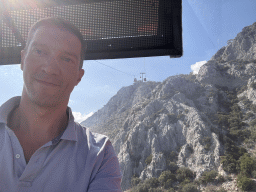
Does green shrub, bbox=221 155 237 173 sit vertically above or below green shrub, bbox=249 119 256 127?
below

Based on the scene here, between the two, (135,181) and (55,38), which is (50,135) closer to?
(55,38)

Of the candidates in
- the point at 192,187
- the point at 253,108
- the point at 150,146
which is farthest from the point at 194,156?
the point at 253,108

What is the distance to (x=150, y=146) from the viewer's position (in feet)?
109

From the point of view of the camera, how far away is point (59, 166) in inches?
43.8

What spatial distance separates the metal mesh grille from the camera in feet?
4.45

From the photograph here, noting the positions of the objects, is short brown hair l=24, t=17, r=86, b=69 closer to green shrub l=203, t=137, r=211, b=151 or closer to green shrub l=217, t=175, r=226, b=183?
green shrub l=217, t=175, r=226, b=183

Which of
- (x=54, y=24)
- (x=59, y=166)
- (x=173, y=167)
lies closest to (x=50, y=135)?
(x=59, y=166)

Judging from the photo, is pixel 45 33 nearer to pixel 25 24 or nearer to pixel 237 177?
pixel 25 24

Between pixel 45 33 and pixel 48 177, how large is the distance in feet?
3.41

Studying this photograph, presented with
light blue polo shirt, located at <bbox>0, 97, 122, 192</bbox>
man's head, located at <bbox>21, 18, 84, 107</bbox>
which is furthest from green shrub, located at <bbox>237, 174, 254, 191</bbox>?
man's head, located at <bbox>21, 18, 84, 107</bbox>

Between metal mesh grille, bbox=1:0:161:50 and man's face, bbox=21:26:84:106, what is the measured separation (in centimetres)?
21

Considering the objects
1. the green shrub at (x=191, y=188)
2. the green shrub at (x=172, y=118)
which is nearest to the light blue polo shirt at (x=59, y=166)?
the green shrub at (x=191, y=188)

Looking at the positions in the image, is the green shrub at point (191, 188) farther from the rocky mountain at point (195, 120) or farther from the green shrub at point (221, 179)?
the green shrub at point (221, 179)

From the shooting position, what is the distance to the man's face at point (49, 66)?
3.86ft
